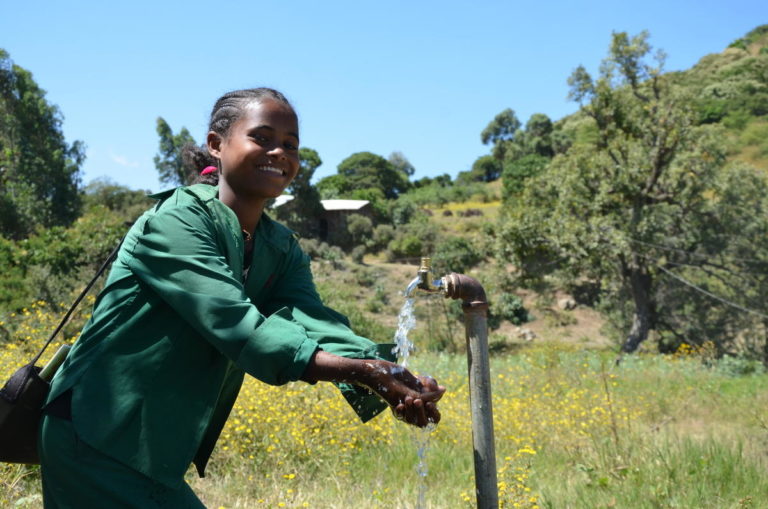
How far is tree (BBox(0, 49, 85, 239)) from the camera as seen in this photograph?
23.3 meters

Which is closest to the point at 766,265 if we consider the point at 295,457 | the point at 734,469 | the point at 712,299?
the point at 712,299

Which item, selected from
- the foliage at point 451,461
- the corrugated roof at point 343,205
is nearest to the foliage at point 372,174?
the corrugated roof at point 343,205

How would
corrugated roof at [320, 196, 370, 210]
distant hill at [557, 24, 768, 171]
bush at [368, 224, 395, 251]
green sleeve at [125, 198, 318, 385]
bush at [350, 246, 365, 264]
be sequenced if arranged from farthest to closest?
distant hill at [557, 24, 768, 171]
corrugated roof at [320, 196, 370, 210]
bush at [368, 224, 395, 251]
bush at [350, 246, 365, 264]
green sleeve at [125, 198, 318, 385]

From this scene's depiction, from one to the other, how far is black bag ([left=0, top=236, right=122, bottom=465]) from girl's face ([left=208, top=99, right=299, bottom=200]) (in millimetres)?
525

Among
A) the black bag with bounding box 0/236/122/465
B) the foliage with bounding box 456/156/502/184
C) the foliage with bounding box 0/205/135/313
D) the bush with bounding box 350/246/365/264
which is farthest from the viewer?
the foliage with bounding box 456/156/502/184

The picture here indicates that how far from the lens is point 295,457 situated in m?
4.20

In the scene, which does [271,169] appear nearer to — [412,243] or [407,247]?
[407,247]

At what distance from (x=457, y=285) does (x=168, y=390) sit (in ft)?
2.99

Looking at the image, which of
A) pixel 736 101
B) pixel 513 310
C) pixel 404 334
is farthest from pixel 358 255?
pixel 736 101

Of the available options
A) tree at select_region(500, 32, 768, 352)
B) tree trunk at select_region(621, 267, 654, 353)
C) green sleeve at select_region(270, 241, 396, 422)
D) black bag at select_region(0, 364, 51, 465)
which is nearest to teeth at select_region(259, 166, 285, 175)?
green sleeve at select_region(270, 241, 396, 422)

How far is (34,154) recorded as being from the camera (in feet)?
80.3

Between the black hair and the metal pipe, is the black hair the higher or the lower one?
the higher one

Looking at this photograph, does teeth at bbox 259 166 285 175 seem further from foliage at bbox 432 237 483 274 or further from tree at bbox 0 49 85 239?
tree at bbox 0 49 85 239

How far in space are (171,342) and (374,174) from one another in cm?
5741
